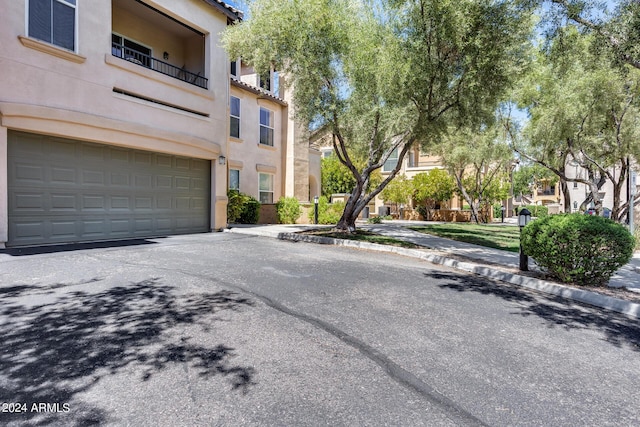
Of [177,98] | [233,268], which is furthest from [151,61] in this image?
[233,268]

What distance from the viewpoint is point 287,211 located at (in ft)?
59.3

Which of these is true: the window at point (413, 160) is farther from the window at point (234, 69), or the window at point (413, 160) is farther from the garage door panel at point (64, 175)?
the garage door panel at point (64, 175)

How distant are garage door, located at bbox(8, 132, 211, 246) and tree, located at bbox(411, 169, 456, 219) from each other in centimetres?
1995

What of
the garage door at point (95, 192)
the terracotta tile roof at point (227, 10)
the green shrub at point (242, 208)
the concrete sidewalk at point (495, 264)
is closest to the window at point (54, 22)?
the garage door at point (95, 192)

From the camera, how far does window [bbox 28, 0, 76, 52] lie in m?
8.66

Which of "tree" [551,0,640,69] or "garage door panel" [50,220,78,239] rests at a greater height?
"tree" [551,0,640,69]

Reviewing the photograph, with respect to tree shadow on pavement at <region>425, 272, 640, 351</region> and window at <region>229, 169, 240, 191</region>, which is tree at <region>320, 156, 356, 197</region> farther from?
tree shadow on pavement at <region>425, 272, 640, 351</region>

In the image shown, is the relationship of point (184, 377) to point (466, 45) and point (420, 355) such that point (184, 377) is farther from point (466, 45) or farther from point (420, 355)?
point (466, 45)

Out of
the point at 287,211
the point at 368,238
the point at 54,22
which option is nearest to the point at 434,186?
the point at 287,211

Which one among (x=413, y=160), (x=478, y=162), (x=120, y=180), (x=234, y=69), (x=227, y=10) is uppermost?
(x=227, y=10)

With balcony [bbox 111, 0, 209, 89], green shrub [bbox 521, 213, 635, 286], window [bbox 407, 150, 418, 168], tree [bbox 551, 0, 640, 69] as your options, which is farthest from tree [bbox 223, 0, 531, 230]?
window [bbox 407, 150, 418, 168]

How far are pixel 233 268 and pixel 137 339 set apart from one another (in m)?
3.33

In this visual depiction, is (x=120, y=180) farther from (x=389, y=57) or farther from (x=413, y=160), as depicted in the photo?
(x=413, y=160)

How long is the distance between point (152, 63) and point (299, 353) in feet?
44.3
